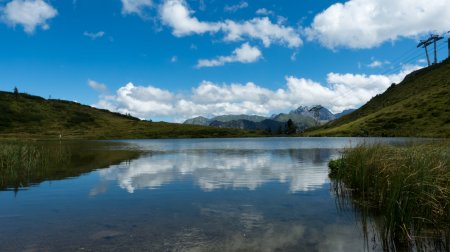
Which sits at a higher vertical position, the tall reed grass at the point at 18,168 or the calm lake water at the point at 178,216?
the tall reed grass at the point at 18,168

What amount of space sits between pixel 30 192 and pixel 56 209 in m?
7.30

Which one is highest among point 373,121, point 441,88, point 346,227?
point 441,88

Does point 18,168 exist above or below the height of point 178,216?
above

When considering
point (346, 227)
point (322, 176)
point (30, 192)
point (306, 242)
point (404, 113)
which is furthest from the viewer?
point (404, 113)

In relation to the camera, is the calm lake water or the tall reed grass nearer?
the calm lake water

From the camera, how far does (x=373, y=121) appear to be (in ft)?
609

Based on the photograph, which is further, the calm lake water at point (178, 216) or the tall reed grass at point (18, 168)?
the tall reed grass at point (18, 168)

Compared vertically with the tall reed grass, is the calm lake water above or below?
below

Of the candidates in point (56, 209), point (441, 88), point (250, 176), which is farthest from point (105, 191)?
point (441, 88)

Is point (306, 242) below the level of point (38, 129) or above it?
below

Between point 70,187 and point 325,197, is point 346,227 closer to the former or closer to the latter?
point 325,197

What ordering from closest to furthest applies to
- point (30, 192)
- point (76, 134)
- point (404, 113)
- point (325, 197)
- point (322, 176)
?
point (325, 197) → point (30, 192) → point (322, 176) → point (404, 113) → point (76, 134)

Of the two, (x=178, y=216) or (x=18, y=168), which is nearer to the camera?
(x=178, y=216)

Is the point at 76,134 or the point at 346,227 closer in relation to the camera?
the point at 346,227
